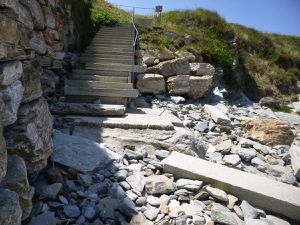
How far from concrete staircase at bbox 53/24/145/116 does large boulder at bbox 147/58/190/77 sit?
115cm

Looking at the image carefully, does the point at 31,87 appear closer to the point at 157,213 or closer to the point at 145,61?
the point at 157,213

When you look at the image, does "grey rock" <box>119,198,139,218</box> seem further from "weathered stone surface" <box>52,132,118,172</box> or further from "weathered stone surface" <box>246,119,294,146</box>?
"weathered stone surface" <box>246,119,294,146</box>

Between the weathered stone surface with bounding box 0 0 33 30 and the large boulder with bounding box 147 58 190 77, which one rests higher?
the weathered stone surface with bounding box 0 0 33 30

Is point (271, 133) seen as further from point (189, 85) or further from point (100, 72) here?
point (100, 72)

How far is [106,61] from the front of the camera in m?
10.5

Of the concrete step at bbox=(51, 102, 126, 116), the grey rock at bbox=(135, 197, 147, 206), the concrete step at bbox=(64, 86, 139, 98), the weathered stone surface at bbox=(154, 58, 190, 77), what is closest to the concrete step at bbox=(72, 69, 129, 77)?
the concrete step at bbox=(64, 86, 139, 98)

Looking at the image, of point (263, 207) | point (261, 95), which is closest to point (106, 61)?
point (263, 207)

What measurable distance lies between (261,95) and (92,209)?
15093mm

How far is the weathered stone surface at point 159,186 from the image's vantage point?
400cm

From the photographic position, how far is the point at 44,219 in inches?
120

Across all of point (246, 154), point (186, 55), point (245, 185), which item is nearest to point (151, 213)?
point (245, 185)

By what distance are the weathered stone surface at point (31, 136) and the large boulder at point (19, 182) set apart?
0.94 feet

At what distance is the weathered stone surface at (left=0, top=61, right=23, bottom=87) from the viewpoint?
8.63 ft

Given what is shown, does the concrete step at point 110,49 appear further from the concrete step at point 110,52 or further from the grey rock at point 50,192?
the grey rock at point 50,192
